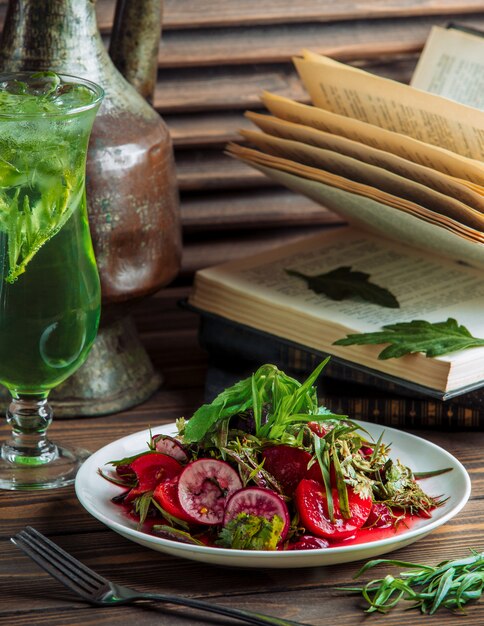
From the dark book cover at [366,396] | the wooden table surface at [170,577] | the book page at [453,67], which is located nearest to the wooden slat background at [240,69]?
the book page at [453,67]

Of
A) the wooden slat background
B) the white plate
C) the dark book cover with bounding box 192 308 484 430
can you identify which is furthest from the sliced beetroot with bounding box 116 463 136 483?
the wooden slat background

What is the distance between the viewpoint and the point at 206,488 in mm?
815

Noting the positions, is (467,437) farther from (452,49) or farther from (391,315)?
(452,49)

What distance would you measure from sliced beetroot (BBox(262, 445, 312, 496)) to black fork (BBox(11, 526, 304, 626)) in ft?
0.43

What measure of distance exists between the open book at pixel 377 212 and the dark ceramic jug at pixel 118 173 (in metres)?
0.08

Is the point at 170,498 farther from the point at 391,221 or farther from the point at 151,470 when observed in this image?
the point at 391,221

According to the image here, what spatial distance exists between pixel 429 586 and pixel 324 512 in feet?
0.29

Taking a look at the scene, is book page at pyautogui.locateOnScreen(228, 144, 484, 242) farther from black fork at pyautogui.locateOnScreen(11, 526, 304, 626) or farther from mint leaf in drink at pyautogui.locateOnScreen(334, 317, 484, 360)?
black fork at pyautogui.locateOnScreen(11, 526, 304, 626)

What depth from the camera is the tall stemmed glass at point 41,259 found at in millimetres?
872

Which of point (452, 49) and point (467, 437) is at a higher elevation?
point (452, 49)

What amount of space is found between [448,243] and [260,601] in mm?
441

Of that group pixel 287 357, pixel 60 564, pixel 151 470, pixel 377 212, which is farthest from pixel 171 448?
pixel 377 212

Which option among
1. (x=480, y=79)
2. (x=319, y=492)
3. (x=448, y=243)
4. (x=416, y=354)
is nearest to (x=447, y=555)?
(x=319, y=492)

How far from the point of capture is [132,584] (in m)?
0.79
